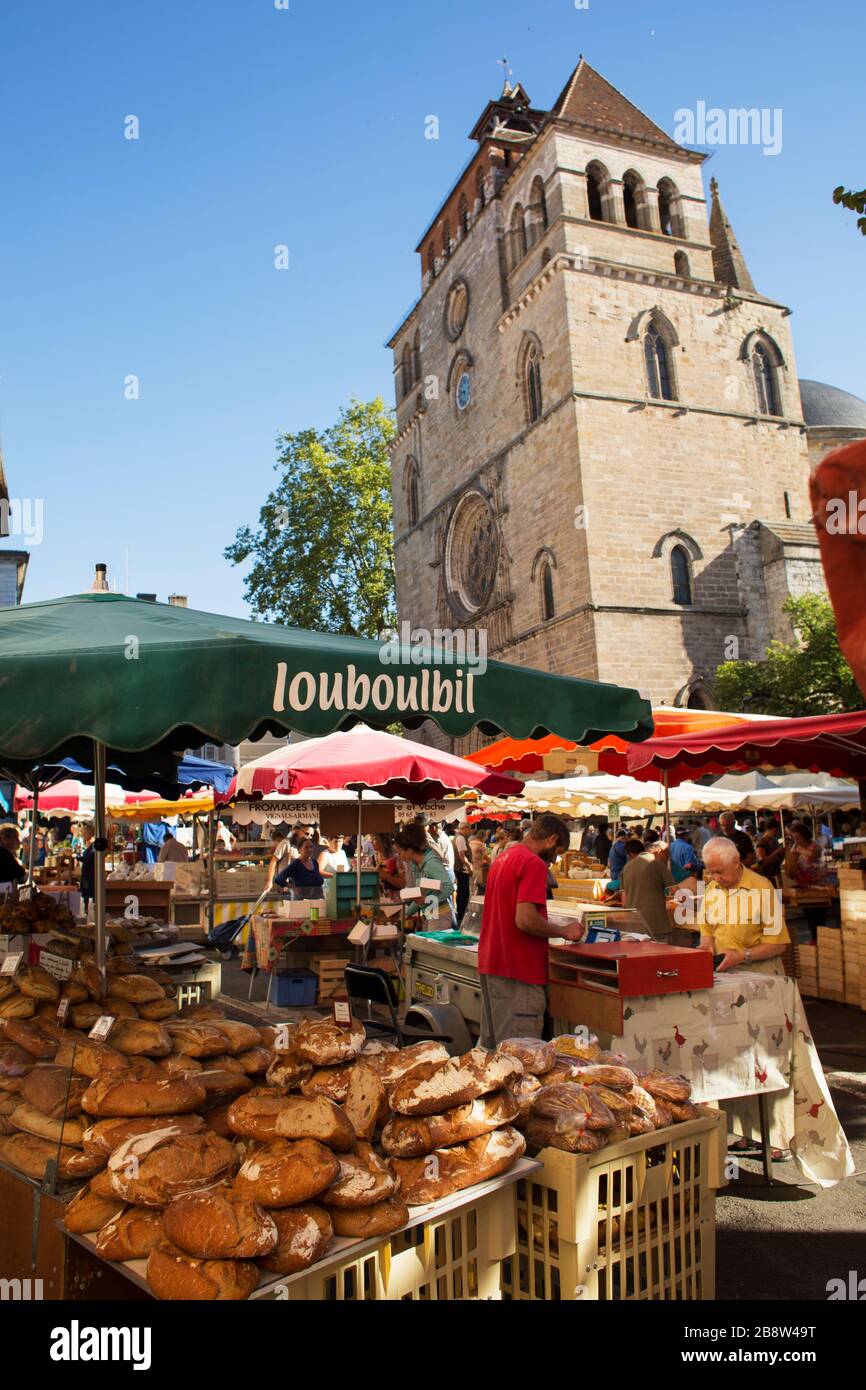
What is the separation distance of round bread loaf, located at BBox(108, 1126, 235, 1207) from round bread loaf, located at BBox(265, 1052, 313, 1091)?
0.89 ft

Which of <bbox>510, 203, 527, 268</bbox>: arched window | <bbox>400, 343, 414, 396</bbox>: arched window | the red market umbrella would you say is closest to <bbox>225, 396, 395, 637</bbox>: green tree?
<bbox>400, 343, 414, 396</bbox>: arched window

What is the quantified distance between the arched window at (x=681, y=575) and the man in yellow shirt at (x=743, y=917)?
78.7 ft

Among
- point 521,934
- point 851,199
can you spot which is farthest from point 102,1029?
point 851,199

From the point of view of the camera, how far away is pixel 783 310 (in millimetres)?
31266

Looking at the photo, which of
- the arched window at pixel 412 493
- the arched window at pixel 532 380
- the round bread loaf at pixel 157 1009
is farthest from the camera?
the arched window at pixel 412 493

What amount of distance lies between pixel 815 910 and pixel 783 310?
1052 inches

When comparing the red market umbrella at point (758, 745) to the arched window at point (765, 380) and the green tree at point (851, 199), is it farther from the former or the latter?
the arched window at point (765, 380)

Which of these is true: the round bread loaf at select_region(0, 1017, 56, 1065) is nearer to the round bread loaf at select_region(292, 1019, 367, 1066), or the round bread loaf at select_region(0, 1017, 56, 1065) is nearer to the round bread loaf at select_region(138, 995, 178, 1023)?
the round bread loaf at select_region(138, 995, 178, 1023)

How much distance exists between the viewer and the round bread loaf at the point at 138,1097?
2489 millimetres

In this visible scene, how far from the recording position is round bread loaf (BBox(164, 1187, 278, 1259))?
2.00 meters

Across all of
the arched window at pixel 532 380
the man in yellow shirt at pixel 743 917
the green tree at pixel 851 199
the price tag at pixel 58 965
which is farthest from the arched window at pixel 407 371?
the price tag at pixel 58 965

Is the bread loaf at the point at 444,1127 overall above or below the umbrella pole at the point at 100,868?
below

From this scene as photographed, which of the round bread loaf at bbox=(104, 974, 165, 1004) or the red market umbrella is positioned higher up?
the red market umbrella

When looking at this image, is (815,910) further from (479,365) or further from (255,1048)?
(479,365)
